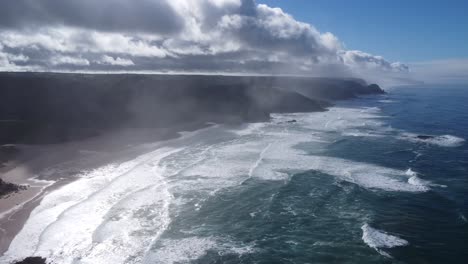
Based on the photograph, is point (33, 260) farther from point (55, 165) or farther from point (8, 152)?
point (8, 152)

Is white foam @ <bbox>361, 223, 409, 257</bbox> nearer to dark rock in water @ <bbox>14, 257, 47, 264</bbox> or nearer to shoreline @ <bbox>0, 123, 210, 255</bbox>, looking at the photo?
dark rock in water @ <bbox>14, 257, 47, 264</bbox>

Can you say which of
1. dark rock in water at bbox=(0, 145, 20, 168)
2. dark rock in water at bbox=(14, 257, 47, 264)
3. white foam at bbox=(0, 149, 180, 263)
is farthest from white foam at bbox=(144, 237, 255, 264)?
dark rock in water at bbox=(0, 145, 20, 168)

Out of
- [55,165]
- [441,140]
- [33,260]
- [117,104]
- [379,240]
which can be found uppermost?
[117,104]

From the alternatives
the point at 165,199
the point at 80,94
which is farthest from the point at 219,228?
the point at 80,94

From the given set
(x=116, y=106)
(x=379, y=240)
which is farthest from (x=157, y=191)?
(x=116, y=106)

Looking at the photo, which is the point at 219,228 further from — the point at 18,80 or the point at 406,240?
the point at 18,80
